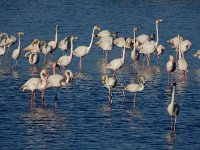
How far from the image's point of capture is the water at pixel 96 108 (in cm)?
2542

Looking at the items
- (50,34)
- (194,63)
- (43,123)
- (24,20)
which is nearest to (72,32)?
(50,34)

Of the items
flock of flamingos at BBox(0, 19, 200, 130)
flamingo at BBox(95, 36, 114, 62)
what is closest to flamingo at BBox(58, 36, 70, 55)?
flock of flamingos at BBox(0, 19, 200, 130)

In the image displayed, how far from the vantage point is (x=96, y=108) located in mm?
29609

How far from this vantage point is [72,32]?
46.7 m

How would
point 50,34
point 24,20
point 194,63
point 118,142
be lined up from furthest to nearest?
1. point 24,20
2. point 50,34
3. point 194,63
4. point 118,142

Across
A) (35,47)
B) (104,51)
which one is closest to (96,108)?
(35,47)

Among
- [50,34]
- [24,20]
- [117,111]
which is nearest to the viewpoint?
[117,111]

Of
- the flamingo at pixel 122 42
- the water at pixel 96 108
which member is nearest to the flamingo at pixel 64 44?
the water at pixel 96 108

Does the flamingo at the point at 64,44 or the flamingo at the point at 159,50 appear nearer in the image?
the flamingo at the point at 159,50

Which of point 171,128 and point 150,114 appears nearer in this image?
point 171,128

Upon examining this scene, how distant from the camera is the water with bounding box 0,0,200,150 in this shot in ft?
83.4

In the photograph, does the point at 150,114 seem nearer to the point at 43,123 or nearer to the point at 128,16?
the point at 43,123

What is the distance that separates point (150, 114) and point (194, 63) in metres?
10.6

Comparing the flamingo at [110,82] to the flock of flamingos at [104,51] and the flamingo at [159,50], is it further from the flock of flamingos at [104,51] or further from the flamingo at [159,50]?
the flamingo at [159,50]
